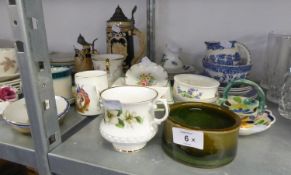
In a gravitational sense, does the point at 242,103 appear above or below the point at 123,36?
below

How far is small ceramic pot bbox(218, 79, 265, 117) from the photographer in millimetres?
580

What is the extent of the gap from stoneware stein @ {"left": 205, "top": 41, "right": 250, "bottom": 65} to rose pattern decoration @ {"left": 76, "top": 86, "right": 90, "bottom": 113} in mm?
339

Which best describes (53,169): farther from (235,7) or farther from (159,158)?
(235,7)

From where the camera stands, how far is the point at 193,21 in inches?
34.6

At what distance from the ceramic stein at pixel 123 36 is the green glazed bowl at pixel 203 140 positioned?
1.28 feet

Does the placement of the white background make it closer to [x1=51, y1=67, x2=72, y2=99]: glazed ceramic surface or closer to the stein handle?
the stein handle

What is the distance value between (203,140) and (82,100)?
307 millimetres

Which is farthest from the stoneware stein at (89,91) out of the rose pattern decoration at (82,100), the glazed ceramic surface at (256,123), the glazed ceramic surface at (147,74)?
the glazed ceramic surface at (256,123)

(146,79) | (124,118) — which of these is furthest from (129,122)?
(146,79)

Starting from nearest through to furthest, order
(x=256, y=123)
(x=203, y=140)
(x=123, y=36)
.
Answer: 1. (x=203, y=140)
2. (x=256, y=123)
3. (x=123, y=36)

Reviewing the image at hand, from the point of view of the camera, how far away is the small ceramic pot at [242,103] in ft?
1.90

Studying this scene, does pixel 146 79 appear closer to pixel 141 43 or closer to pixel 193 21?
pixel 141 43

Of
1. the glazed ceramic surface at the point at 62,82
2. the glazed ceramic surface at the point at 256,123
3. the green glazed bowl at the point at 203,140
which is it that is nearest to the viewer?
the green glazed bowl at the point at 203,140

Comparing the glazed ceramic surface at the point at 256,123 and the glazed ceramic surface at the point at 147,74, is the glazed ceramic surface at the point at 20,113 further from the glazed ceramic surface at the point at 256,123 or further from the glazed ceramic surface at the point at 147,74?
the glazed ceramic surface at the point at 256,123
